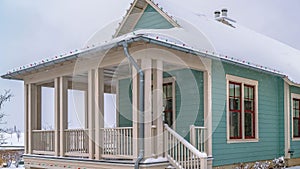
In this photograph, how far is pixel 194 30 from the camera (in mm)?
11695

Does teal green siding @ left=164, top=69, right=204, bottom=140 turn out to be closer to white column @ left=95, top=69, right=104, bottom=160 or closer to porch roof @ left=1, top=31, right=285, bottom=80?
porch roof @ left=1, top=31, right=285, bottom=80

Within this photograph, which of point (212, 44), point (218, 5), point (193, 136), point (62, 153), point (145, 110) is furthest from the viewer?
point (218, 5)

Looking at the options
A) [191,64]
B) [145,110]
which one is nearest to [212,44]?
[191,64]

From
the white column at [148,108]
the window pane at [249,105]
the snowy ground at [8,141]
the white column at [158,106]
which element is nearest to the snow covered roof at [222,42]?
the window pane at [249,105]

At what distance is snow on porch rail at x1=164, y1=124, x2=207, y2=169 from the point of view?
8555mm

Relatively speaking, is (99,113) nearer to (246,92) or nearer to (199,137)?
(199,137)

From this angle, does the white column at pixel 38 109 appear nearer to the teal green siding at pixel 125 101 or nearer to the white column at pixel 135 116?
the teal green siding at pixel 125 101

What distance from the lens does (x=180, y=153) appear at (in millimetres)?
8945

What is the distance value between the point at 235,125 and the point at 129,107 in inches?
136

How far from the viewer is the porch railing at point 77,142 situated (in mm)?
10218

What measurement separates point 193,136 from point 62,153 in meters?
3.82

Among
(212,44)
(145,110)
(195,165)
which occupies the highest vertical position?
(212,44)

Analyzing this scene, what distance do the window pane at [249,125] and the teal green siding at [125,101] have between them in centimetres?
369

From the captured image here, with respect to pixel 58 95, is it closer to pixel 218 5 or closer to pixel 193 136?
pixel 193 136
